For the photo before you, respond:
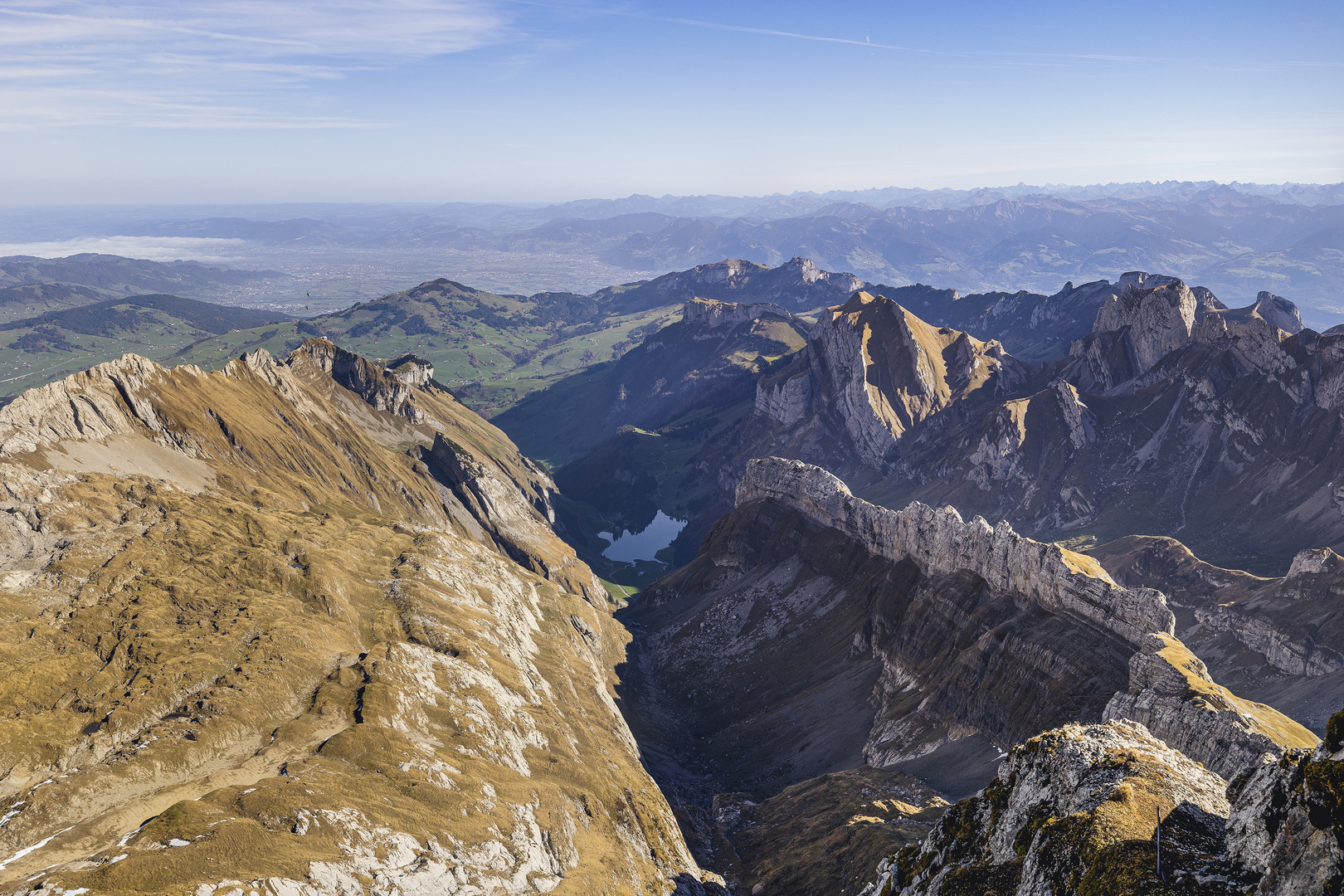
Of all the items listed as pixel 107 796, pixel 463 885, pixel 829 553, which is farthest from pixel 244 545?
pixel 829 553

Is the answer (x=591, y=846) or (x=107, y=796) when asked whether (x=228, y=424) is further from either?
(x=591, y=846)

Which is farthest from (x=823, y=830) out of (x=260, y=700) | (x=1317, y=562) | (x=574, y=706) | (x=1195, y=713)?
(x=1317, y=562)

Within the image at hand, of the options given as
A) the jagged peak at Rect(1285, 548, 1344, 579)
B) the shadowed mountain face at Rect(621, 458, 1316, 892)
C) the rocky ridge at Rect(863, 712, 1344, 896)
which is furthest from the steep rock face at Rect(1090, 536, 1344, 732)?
the rocky ridge at Rect(863, 712, 1344, 896)

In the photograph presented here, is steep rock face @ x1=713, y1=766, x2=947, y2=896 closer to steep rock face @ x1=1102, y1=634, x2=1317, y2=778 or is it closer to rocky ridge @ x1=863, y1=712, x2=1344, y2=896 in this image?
steep rock face @ x1=1102, y1=634, x2=1317, y2=778

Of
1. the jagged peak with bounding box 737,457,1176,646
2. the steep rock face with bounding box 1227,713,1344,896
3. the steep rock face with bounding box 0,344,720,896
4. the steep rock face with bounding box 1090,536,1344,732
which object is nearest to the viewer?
the steep rock face with bounding box 1227,713,1344,896

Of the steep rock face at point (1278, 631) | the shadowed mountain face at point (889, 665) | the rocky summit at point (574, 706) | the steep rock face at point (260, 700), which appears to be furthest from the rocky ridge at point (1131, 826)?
the steep rock face at point (1278, 631)

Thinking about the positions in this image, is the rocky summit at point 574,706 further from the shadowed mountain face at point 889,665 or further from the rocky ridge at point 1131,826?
the shadowed mountain face at point 889,665
